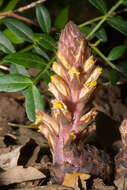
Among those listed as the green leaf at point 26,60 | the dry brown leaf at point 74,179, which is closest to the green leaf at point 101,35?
the green leaf at point 26,60

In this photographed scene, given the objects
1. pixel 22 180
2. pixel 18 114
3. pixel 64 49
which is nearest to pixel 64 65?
pixel 64 49

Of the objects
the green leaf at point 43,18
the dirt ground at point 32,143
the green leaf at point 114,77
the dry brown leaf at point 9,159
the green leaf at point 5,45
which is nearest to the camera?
the dirt ground at point 32,143

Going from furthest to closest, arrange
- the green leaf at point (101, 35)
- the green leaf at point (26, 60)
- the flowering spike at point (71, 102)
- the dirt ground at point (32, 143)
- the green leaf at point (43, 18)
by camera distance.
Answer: the green leaf at point (101, 35)
the green leaf at point (43, 18)
the green leaf at point (26, 60)
the dirt ground at point (32, 143)
the flowering spike at point (71, 102)

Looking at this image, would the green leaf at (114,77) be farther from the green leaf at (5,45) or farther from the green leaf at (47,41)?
the green leaf at (5,45)

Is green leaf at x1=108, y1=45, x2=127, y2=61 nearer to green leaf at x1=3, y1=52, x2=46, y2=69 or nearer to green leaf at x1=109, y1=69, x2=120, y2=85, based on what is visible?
green leaf at x1=109, y1=69, x2=120, y2=85

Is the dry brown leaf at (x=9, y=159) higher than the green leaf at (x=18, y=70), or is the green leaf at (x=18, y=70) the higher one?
the green leaf at (x=18, y=70)

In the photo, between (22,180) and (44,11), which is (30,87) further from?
(44,11)

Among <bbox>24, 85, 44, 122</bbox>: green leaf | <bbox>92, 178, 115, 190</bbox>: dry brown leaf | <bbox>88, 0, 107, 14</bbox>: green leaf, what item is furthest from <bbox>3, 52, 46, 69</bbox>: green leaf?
<bbox>92, 178, 115, 190</bbox>: dry brown leaf

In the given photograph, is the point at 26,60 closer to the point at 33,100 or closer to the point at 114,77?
the point at 33,100
